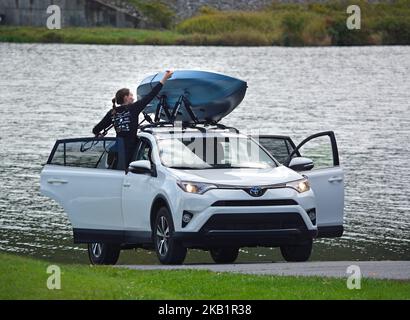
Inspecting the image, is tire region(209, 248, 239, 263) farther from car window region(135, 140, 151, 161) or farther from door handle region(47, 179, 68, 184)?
door handle region(47, 179, 68, 184)

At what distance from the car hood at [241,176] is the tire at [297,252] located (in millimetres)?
1021

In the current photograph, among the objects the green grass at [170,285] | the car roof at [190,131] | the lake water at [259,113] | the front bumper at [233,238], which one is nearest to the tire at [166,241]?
the front bumper at [233,238]

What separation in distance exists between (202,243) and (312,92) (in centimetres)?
6283

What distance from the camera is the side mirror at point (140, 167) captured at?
64.3 ft

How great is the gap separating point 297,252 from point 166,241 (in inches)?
79.2

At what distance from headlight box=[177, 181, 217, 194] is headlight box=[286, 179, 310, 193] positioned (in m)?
1.05

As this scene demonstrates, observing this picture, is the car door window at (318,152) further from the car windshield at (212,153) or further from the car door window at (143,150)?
the car windshield at (212,153)

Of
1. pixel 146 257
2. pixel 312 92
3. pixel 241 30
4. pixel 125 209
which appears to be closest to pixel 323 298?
pixel 125 209

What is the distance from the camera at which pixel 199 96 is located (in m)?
23.1

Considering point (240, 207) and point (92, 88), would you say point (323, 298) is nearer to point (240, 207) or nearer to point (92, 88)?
point (240, 207)

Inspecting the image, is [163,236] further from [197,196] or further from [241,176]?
[241,176]

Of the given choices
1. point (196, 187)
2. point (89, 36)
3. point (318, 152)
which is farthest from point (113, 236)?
point (89, 36)

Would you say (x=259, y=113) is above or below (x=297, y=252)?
below

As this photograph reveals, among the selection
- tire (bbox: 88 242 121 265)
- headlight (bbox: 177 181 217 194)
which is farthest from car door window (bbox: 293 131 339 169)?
headlight (bbox: 177 181 217 194)
